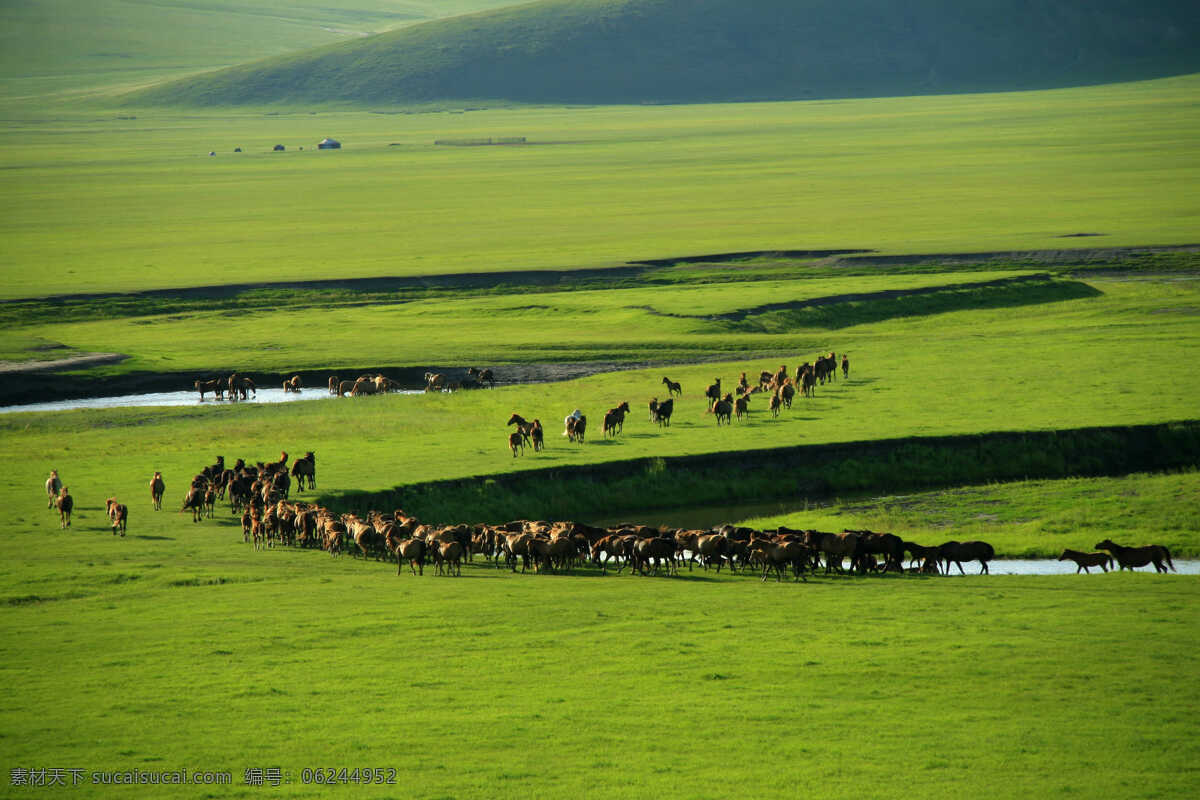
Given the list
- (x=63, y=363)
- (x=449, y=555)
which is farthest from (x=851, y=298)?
(x=449, y=555)

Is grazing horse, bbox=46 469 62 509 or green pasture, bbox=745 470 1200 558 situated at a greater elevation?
grazing horse, bbox=46 469 62 509

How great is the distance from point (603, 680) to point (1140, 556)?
38.9ft

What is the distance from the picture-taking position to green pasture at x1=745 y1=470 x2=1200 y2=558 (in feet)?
90.8

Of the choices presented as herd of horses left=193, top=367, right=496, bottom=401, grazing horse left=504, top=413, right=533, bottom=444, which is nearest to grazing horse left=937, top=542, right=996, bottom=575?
grazing horse left=504, top=413, right=533, bottom=444

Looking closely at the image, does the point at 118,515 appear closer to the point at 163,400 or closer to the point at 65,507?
the point at 65,507

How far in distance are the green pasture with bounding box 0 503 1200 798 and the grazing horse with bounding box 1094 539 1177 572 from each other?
1075 millimetres

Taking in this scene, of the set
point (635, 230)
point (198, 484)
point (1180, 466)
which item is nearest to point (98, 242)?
point (635, 230)

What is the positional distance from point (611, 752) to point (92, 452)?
1008 inches

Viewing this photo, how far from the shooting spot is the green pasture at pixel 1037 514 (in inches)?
1090

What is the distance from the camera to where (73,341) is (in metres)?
55.9

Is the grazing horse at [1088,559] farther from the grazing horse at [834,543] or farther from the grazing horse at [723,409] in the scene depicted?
the grazing horse at [723,409]

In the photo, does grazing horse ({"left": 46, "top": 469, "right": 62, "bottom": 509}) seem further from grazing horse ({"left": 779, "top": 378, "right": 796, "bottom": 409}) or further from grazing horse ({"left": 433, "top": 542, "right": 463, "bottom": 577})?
grazing horse ({"left": 779, "top": 378, "right": 796, "bottom": 409})

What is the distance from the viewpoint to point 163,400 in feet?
154

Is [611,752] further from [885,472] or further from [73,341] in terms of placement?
[73,341]
